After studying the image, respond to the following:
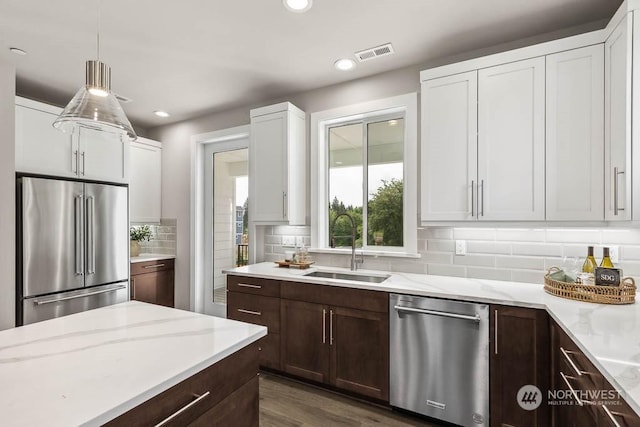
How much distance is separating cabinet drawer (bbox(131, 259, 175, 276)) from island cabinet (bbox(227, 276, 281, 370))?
5.29ft

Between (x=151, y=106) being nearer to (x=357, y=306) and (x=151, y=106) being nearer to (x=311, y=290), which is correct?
(x=311, y=290)

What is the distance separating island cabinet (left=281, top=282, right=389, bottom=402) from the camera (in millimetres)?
2254

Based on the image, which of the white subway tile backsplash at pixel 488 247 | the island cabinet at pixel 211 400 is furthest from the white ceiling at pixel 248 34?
the island cabinet at pixel 211 400

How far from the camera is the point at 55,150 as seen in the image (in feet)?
9.90

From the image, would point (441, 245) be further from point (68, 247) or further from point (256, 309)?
point (68, 247)

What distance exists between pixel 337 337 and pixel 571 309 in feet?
4.81

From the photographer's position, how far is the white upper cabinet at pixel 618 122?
1.66m

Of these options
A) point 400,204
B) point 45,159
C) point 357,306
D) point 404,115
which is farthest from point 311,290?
point 45,159

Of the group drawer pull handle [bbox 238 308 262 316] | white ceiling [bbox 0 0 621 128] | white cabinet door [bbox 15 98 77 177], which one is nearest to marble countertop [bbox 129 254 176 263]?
white cabinet door [bbox 15 98 77 177]

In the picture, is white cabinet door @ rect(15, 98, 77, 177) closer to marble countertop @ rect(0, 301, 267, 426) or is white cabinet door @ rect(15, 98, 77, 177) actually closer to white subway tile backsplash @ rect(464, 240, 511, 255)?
marble countertop @ rect(0, 301, 267, 426)

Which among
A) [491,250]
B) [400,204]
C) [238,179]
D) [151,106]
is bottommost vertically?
[491,250]

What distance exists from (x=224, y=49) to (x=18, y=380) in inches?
94.8

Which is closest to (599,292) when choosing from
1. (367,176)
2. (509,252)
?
(509,252)

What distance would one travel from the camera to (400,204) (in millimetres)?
2959
